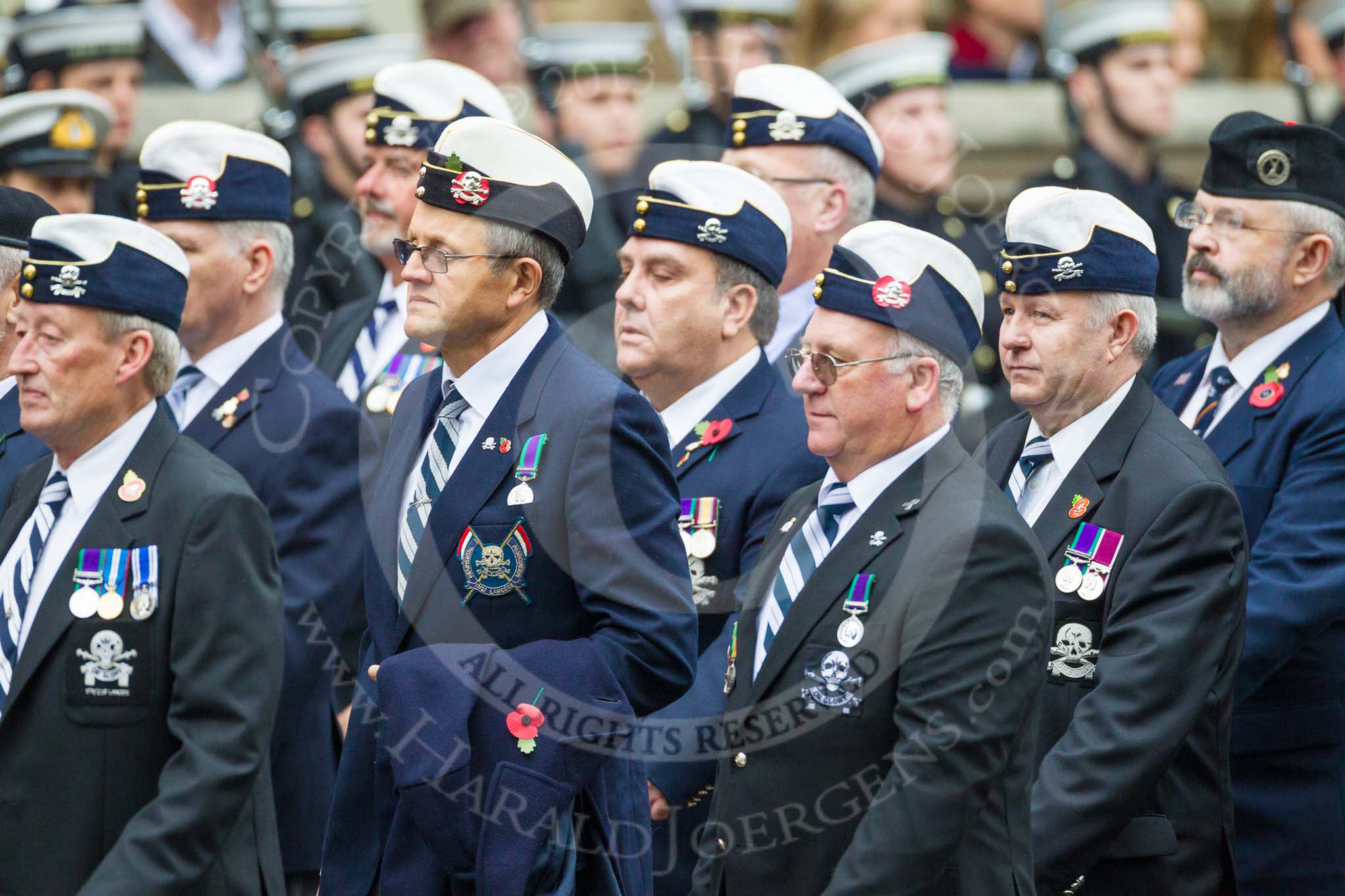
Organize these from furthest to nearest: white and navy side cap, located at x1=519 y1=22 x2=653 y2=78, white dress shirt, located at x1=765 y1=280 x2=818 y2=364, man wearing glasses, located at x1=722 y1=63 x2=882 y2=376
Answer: white and navy side cap, located at x1=519 y1=22 x2=653 y2=78, man wearing glasses, located at x1=722 y1=63 x2=882 y2=376, white dress shirt, located at x1=765 y1=280 x2=818 y2=364

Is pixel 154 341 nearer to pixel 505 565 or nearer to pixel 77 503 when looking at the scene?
pixel 77 503

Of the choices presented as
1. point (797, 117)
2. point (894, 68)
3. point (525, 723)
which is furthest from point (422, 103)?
point (525, 723)

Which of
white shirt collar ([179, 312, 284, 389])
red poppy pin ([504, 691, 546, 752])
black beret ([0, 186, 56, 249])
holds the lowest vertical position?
white shirt collar ([179, 312, 284, 389])

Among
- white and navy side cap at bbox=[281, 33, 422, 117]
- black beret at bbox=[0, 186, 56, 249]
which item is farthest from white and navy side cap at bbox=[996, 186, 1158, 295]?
white and navy side cap at bbox=[281, 33, 422, 117]

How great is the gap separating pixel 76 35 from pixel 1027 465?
17.2 feet

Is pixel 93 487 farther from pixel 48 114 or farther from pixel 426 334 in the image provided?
pixel 48 114

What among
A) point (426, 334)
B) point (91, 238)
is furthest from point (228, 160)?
point (426, 334)

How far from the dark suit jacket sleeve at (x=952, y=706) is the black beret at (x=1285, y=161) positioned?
2.26 meters

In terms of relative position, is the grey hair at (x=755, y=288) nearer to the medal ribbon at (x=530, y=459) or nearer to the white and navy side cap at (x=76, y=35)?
the medal ribbon at (x=530, y=459)

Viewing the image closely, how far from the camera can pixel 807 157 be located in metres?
6.89

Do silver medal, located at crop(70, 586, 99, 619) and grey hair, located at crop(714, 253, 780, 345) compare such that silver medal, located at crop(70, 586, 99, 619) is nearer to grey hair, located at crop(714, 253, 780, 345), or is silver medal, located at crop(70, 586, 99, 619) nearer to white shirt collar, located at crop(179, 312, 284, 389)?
white shirt collar, located at crop(179, 312, 284, 389)

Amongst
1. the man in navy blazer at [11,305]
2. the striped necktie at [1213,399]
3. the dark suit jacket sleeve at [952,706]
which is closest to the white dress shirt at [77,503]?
the man in navy blazer at [11,305]

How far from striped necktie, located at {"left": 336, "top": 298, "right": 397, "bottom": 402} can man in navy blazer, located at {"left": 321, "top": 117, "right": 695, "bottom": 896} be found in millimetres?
2146

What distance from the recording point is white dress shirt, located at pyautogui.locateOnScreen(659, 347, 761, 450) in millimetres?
5742
